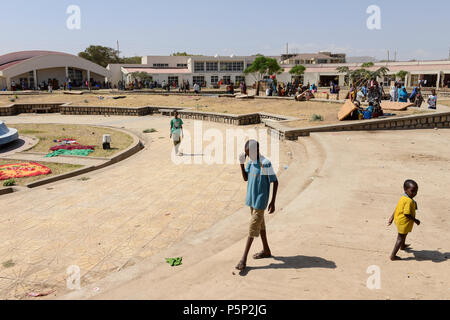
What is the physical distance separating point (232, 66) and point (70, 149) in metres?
51.0

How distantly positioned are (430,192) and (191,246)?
4.68m

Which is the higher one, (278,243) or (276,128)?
(276,128)

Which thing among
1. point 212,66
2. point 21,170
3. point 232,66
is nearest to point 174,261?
point 21,170

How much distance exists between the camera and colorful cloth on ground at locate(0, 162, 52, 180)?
986 centimetres

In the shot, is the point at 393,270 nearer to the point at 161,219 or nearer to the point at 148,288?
the point at 148,288

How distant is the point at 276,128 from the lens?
572 inches

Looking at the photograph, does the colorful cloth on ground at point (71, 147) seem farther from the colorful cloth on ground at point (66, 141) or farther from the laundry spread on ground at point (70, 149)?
the colorful cloth on ground at point (66, 141)

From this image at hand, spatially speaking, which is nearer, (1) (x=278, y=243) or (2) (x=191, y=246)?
(1) (x=278, y=243)

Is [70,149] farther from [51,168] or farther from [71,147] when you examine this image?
[51,168]

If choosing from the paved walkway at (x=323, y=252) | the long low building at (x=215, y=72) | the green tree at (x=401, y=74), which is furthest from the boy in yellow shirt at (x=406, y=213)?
the long low building at (x=215, y=72)

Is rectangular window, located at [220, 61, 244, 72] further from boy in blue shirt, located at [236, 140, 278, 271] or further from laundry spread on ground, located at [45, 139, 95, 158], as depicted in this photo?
boy in blue shirt, located at [236, 140, 278, 271]

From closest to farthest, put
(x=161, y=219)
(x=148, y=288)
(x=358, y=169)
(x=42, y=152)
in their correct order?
(x=148, y=288)
(x=161, y=219)
(x=358, y=169)
(x=42, y=152)

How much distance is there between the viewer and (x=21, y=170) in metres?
10.3
